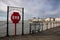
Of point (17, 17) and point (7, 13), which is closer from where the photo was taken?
point (17, 17)

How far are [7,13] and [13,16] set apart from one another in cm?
548

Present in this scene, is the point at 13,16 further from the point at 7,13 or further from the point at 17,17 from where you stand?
the point at 7,13

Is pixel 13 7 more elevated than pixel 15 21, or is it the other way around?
pixel 13 7

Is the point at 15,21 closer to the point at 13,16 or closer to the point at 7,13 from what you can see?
the point at 13,16

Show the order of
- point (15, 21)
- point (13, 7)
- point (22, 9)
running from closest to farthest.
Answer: point (15, 21) → point (13, 7) → point (22, 9)

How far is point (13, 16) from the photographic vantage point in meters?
9.19

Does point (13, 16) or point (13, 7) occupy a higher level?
point (13, 7)

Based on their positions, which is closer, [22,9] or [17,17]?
[17,17]

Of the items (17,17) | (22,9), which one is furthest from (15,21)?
(22,9)

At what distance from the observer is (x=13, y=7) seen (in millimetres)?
14172

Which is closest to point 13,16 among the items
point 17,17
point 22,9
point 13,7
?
point 17,17

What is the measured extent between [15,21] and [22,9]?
21.2 ft

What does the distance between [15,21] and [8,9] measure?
18.6 ft

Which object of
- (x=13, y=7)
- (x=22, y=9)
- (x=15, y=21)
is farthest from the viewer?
(x=22, y=9)
